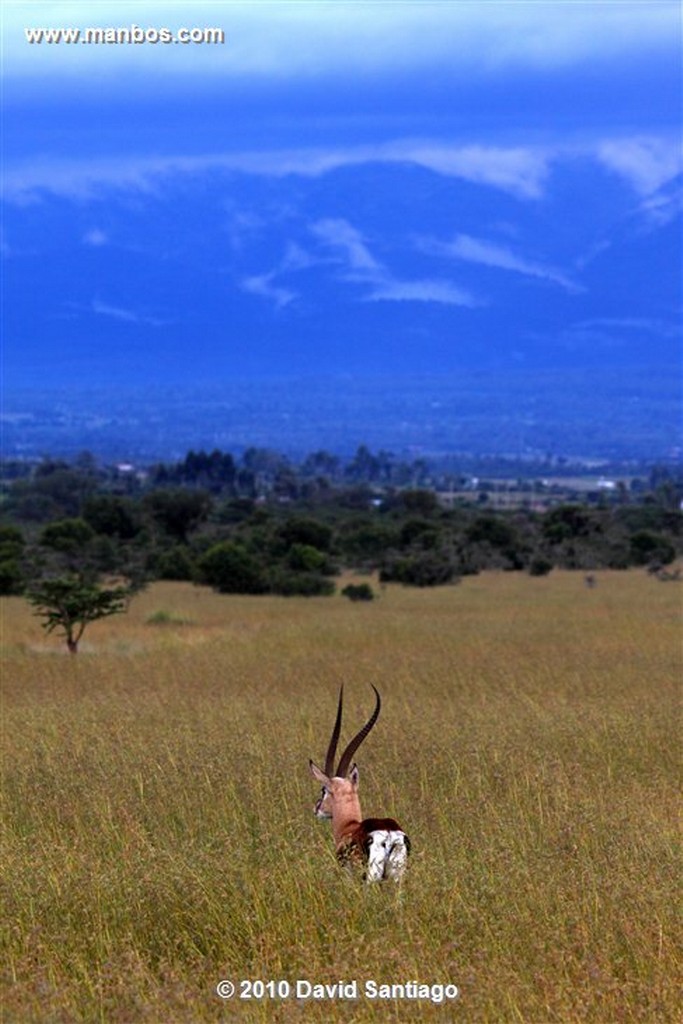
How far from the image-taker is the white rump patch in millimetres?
6906

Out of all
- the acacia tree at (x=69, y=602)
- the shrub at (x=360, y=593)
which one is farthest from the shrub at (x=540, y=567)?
the acacia tree at (x=69, y=602)

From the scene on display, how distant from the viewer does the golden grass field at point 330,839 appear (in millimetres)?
6320

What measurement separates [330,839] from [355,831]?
2.91 feet

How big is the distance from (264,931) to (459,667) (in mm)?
10106

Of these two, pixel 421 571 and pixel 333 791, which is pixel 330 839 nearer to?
pixel 333 791

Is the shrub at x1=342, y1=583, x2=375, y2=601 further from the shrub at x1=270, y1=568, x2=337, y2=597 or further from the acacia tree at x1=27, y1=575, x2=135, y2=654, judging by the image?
the acacia tree at x1=27, y1=575, x2=135, y2=654

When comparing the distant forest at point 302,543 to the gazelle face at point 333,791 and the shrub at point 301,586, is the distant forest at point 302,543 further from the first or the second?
the gazelle face at point 333,791

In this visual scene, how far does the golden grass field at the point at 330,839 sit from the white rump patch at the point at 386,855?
9 cm

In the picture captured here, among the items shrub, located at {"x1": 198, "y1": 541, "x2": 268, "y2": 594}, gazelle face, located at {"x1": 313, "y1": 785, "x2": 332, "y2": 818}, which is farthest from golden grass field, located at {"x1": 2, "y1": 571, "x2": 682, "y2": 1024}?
shrub, located at {"x1": 198, "y1": 541, "x2": 268, "y2": 594}

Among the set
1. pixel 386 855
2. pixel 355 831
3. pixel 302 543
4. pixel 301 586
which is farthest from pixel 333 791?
pixel 302 543

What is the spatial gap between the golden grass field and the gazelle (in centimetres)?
10

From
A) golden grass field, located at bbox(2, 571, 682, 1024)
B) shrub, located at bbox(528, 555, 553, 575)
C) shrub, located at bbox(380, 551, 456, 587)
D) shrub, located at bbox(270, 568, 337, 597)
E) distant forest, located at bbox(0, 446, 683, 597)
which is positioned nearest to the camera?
golden grass field, located at bbox(2, 571, 682, 1024)

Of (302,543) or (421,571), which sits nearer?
(421,571)

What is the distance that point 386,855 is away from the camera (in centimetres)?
693
